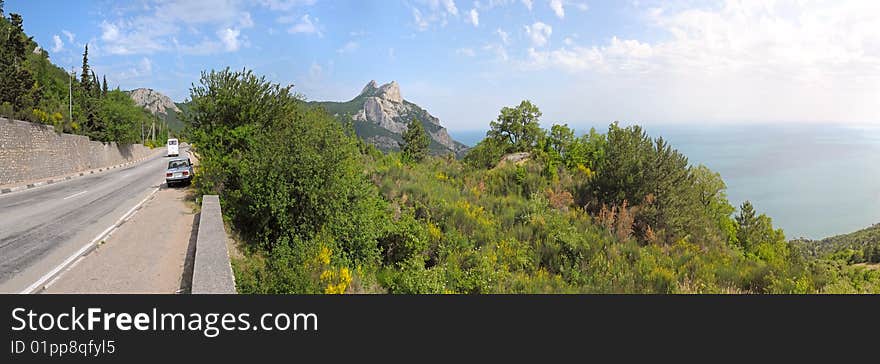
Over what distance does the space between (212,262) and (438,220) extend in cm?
994

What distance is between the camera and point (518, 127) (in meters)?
40.7

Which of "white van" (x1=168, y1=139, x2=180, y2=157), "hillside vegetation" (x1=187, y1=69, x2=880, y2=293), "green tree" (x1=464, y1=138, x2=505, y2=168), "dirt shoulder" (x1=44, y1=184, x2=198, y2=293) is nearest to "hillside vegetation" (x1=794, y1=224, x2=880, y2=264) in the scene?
"hillside vegetation" (x1=187, y1=69, x2=880, y2=293)

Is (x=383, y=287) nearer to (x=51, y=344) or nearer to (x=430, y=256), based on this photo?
(x=430, y=256)

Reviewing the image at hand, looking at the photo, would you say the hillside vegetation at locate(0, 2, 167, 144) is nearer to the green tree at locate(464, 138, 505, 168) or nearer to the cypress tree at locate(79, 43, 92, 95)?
the cypress tree at locate(79, 43, 92, 95)

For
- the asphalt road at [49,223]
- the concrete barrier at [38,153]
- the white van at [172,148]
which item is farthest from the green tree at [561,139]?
the white van at [172,148]

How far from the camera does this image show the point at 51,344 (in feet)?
Answer: 12.9

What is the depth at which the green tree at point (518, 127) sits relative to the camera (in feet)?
131

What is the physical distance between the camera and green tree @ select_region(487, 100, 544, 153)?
1572 inches

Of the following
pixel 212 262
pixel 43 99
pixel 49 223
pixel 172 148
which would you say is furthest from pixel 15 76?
pixel 212 262

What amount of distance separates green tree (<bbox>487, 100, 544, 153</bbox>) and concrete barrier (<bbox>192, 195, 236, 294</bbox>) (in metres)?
32.7

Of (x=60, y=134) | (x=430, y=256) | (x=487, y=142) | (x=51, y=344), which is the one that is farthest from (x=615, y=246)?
(x=60, y=134)

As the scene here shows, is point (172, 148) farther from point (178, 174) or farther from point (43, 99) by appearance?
point (178, 174)

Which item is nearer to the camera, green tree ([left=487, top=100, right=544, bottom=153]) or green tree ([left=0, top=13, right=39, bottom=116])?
green tree ([left=0, top=13, right=39, bottom=116])

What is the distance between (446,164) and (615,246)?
50.9 feet
